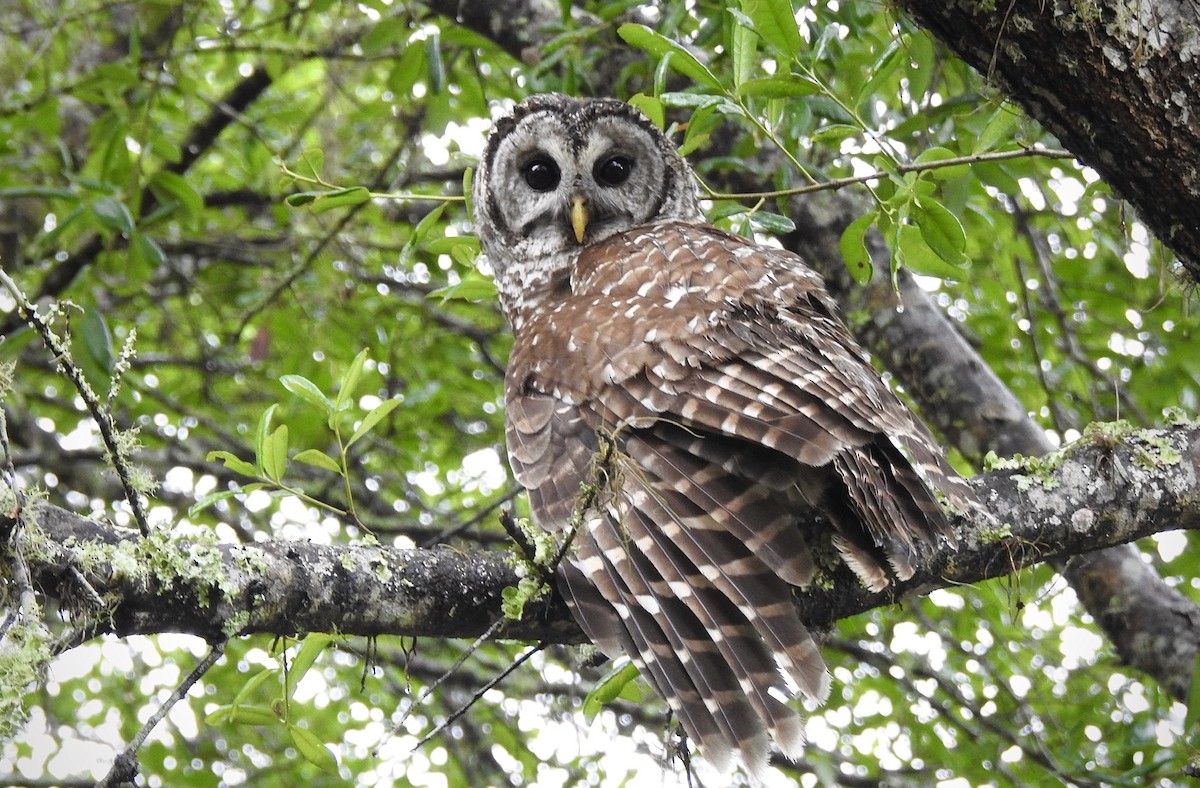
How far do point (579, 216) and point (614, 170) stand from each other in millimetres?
314

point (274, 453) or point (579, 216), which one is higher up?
point (579, 216)

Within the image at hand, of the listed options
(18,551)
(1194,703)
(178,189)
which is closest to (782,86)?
(18,551)

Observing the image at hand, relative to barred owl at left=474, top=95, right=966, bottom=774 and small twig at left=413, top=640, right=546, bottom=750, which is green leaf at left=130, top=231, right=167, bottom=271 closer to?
barred owl at left=474, top=95, right=966, bottom=774

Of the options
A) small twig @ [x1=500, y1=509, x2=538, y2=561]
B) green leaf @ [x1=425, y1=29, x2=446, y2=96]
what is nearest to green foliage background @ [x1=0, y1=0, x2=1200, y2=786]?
green leaf @ [x1=425, y1=29, x2=446, y2=96]

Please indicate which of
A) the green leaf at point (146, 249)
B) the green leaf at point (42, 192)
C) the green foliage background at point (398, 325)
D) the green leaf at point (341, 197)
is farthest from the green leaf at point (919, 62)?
the green leaf at point (42, 192)

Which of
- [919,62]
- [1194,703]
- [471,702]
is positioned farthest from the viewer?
[1194,703]

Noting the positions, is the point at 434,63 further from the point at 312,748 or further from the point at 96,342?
the point at 312,748

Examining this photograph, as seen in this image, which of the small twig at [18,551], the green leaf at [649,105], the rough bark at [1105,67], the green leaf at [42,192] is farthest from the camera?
the green leaf at [42,192]

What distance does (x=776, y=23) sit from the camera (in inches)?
93.1

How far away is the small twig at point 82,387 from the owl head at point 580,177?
2133mm

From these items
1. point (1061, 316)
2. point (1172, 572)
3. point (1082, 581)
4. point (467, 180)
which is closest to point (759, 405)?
A: point (467, 180)

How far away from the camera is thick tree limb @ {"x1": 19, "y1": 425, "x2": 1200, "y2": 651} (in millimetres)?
1791

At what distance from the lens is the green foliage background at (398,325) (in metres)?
3.84

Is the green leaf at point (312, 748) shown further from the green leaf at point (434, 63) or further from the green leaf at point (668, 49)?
the green leaf at point (434, 63)
